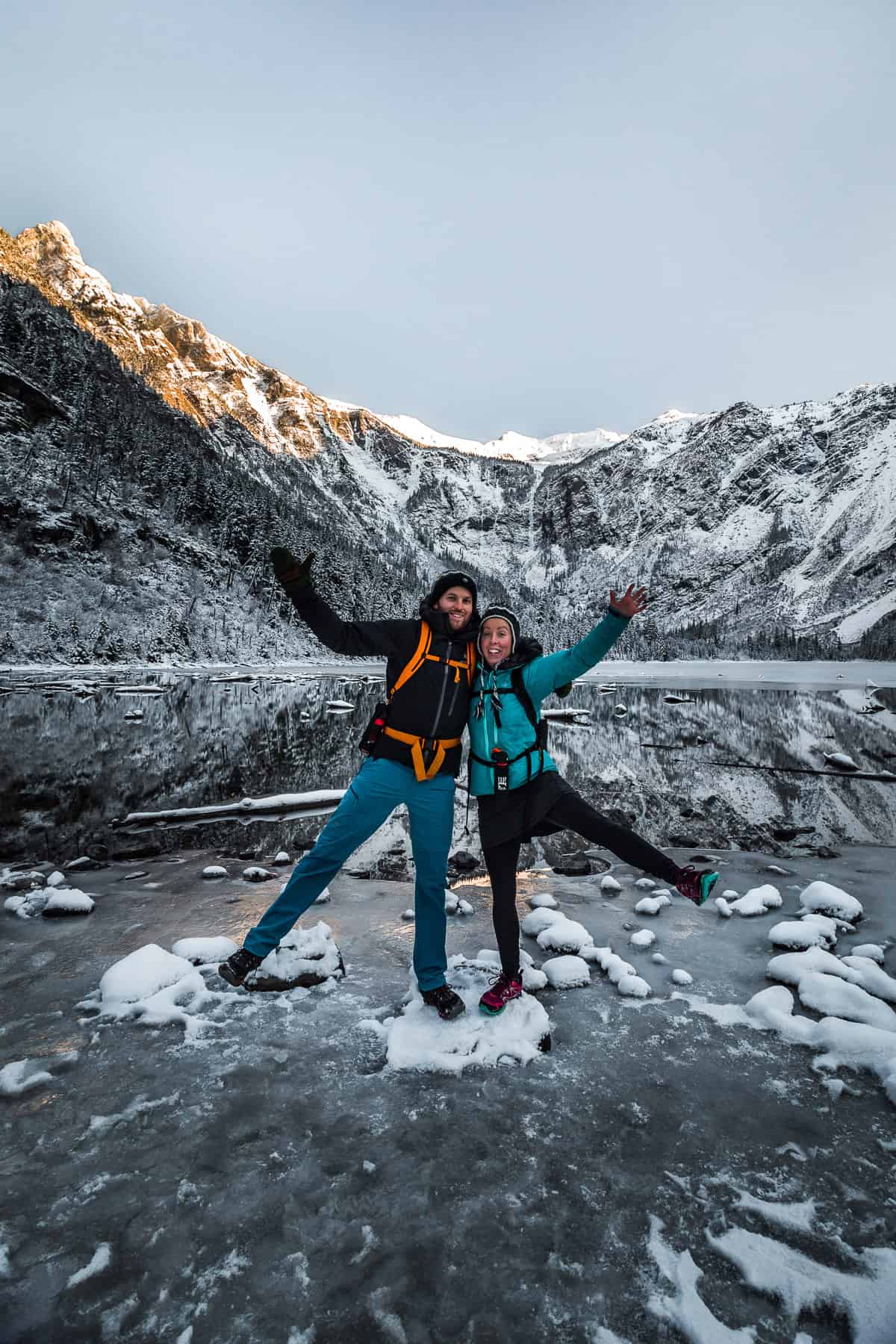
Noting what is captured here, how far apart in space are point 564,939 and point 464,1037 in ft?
6.11

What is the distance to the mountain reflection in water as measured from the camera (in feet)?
31.7

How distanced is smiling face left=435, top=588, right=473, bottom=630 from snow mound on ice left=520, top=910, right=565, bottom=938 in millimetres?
3278

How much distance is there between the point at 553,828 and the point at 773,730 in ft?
77.8

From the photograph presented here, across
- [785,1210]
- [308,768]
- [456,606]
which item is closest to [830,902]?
[785,1210]

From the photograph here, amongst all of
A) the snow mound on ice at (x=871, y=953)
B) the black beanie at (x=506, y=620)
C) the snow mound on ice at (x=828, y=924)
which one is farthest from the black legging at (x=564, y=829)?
the snow mound on ice at (x=828, y=924)

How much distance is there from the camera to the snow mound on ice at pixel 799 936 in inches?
202

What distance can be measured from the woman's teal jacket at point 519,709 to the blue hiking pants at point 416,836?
319 mm

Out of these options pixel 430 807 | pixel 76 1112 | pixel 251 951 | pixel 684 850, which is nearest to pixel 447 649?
pixel 430 807

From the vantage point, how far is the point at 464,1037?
3.60 m

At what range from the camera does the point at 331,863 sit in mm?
4188

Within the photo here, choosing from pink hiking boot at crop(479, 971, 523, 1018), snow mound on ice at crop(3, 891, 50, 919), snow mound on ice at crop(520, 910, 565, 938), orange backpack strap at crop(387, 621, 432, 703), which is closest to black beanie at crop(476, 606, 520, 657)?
orange backpack strap at crop(387, 621, 432, 703)

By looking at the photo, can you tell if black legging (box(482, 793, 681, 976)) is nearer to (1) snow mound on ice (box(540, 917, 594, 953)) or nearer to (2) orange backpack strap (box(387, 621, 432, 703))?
(1) snow mound on ice (box(540, 917, 594, 953))

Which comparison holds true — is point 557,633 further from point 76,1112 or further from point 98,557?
point 76,1112

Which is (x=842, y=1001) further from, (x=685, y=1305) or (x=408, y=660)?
(x=408, y=660)
